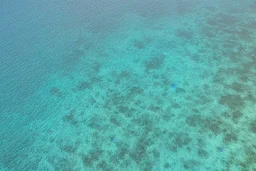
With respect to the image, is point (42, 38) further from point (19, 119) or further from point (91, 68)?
point (19, 119)

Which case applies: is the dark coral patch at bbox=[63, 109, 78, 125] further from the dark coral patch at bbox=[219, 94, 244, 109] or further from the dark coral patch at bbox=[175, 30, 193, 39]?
the dark coral patch at bbox=[175, 30, 193, 39]

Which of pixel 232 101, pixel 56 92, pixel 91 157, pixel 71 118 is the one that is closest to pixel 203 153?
pixel 232 101

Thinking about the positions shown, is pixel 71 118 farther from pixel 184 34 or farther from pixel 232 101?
pixel 184 34

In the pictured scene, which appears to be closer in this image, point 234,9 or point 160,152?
point 160,152

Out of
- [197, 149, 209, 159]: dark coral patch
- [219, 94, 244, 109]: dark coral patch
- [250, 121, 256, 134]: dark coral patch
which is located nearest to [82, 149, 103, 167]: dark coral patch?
[197, 149, 209, 159]: dark coral patch

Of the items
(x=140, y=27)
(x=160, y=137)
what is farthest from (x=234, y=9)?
(x=160, y=137)

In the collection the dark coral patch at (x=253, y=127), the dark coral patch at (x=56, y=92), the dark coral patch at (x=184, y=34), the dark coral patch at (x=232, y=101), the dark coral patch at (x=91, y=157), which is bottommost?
the dark coral patch at (x=253, y=127)

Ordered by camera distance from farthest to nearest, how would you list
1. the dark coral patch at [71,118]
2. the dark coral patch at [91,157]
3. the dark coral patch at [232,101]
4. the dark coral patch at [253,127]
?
the dark coral patch at [71,118], the dark coral patch at [232,101], the dark coral patch at [253,127], the dark coral patch at [91,157]

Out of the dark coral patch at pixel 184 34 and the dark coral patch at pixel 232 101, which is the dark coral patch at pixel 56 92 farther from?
the dark coral patch at pixel 184 34

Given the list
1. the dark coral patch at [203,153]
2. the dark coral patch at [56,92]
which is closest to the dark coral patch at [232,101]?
the dark coral patch at [203,153]
